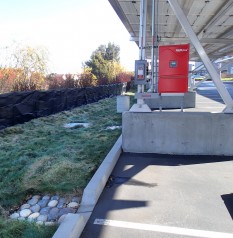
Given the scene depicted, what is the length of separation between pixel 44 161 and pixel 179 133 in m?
2.83

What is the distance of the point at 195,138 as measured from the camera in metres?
6.29

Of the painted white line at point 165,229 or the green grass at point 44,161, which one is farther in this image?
the green grass at point 44,161

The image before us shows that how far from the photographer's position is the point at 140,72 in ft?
21.5

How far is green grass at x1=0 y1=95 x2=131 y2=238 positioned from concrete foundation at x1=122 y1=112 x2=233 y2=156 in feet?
2.52

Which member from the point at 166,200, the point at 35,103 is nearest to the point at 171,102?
the point at 35,103

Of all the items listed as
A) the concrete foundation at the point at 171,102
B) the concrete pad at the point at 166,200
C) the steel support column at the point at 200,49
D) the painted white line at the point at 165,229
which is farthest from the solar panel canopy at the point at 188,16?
the painted white line at the point at 165,229

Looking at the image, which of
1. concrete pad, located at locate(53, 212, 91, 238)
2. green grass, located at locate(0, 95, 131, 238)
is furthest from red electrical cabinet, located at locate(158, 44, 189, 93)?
concrete pad, located at locate(53, 212, 91, 238)

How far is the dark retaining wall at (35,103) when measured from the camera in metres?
8.81

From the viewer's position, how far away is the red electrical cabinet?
6.46 m

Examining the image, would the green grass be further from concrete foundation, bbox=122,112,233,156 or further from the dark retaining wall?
concrete foundation, bbox=122,112,233,156

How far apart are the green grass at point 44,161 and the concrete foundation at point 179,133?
767 millimetres

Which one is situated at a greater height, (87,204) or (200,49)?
(200,49)

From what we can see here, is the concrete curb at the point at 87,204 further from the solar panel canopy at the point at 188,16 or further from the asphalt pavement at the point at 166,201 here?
the solar panel canopy at the point at 188,16

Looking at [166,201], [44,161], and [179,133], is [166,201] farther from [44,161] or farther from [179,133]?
[44,161]
